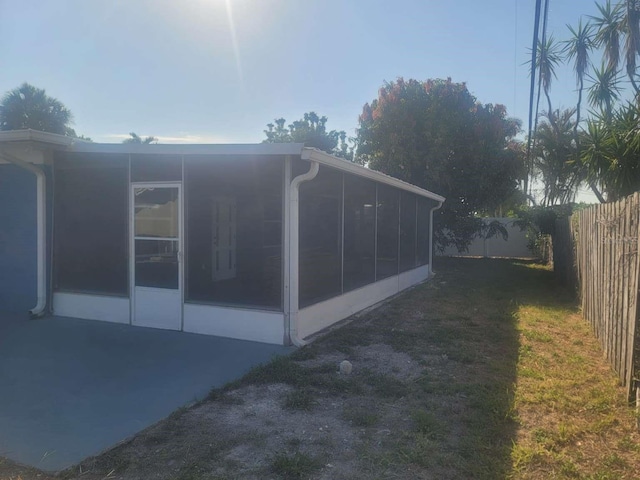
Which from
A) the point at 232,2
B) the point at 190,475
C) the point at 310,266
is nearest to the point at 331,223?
the point at 310,266

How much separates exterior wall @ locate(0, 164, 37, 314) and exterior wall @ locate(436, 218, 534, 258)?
17360mm

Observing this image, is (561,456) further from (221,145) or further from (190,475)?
(221,145)

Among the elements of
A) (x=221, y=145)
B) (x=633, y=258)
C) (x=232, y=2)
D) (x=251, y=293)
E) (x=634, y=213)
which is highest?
(x=232, y=2)

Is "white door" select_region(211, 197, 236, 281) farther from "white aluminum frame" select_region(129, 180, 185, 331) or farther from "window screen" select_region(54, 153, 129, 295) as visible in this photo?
"window screen" select_region(54, 153, 129, 295)

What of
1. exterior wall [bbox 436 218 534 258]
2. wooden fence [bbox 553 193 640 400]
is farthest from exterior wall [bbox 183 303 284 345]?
exterior wall [bbox 436 218 534 258]

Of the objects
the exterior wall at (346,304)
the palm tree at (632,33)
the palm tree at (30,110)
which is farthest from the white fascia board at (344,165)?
the palm tree at (30,110)

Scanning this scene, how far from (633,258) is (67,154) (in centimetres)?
718

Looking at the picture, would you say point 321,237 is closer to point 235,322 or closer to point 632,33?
point 235,322

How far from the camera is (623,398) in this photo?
4.49 m

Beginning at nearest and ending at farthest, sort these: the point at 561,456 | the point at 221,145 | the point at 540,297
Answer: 1. the point at 561,456
2. the point at 221,145
3. the point at 540,297

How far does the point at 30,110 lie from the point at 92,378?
55.4 ft

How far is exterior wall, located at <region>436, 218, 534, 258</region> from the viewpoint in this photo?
2212cm

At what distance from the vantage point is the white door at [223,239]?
666 centimetres

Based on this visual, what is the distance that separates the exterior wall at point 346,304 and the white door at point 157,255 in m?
1.73
